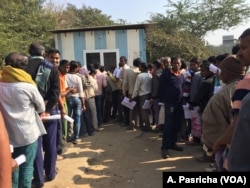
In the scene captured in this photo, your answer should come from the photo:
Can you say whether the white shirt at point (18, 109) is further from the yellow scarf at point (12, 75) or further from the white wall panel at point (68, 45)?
the white wall panel at point (68, 45)

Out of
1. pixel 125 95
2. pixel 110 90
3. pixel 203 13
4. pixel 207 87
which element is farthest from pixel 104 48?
pixel 203 13

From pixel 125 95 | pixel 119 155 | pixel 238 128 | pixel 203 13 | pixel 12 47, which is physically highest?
pixel 203 13

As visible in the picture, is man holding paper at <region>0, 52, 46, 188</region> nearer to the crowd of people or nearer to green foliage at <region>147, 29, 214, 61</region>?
the crowd of people

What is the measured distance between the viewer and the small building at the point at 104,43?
14062mm

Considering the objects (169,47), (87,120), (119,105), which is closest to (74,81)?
(87,120)

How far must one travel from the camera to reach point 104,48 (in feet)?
46.6

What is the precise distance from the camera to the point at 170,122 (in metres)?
6.30

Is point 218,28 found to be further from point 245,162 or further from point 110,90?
point 245,162

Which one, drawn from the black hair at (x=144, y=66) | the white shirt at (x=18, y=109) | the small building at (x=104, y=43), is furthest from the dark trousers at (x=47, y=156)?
the small building at (x=104, y=43)

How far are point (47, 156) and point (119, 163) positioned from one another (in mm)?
1688

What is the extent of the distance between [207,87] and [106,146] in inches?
104

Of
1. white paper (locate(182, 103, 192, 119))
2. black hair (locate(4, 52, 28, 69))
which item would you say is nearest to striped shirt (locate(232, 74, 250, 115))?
black hair (locate(4, 52, 28, 69))

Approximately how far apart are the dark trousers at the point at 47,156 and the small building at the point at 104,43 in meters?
9.14

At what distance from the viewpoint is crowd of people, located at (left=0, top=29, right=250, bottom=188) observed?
92.7 inches
